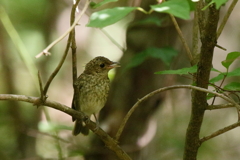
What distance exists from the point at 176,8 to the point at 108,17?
20cm

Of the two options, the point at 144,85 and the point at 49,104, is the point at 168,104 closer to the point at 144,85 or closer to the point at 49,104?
the point at 144,85

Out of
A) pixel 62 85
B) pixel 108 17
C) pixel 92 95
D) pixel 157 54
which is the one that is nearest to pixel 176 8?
pixel 108 17

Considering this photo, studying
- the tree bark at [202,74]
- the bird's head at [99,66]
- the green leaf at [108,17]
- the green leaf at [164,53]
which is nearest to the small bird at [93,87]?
the bird's head at [99,66]

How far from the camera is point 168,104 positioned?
562 cm

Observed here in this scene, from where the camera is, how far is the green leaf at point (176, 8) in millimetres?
1031

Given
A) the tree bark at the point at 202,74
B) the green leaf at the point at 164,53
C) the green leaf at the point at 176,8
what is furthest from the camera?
the green leaf at the point at 164,53

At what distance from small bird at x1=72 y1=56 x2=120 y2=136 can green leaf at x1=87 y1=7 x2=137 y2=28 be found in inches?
85.0

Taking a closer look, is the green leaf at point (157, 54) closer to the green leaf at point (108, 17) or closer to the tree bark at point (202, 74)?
the tree bark at point (202, 74)

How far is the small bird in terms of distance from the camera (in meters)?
3.36

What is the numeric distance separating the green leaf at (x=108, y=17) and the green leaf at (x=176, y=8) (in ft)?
0.26

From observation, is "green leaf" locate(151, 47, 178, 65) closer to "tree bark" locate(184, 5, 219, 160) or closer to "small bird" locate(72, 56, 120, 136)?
"small bird" locate(72, 56, 120, 136)

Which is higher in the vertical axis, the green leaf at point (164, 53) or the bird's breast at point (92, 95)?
the green leaf at point (164, 53)

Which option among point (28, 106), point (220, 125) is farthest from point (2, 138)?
point (220, 125)

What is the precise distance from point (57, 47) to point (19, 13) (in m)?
0.75
